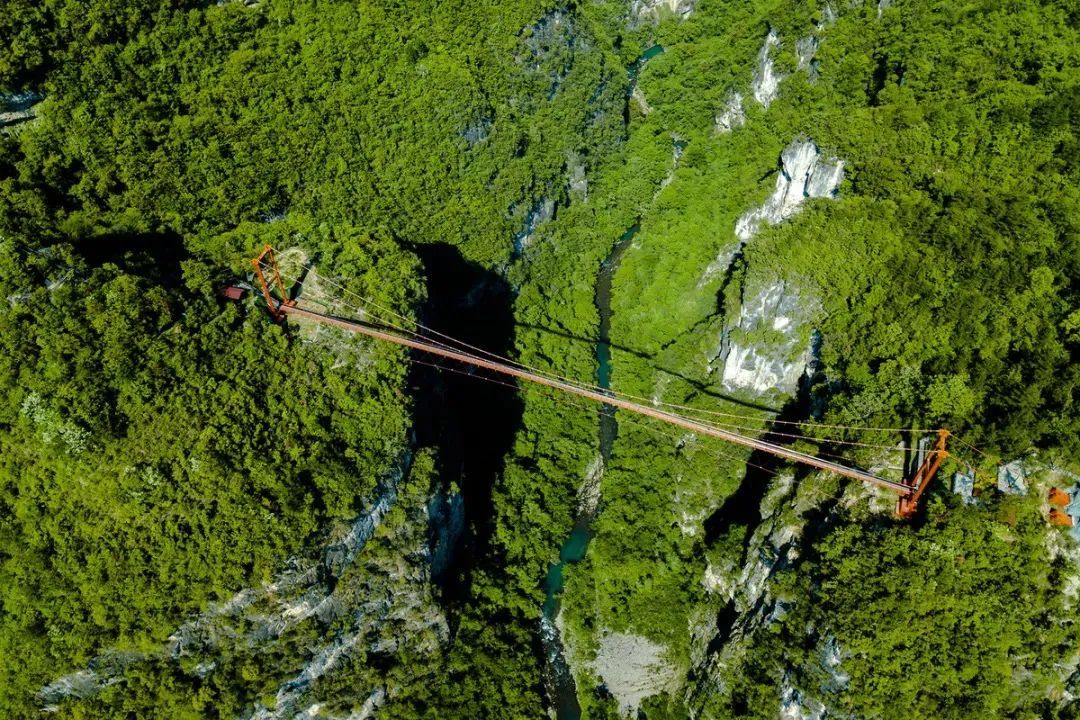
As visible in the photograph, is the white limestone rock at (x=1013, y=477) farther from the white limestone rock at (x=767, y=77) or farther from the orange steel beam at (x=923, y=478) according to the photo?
the white limestone rock at (x=767, y=77)

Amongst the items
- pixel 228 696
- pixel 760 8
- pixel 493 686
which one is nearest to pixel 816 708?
pixel 493 686

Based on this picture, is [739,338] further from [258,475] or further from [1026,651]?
[258,475]

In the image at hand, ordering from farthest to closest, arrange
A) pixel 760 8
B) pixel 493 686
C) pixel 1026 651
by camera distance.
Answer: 1. pixel 760 8
2. pixel 493 686
3. pixel 1026 651

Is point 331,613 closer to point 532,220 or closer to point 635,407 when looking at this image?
point 635,407

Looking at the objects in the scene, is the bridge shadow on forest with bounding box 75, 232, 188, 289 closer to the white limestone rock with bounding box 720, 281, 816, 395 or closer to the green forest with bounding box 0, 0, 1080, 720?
the green forest with bounding box 0, 0, 1080, 720

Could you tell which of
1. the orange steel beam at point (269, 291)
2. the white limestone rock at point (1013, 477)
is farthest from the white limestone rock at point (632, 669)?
the orange steel beam at point (269, 291)

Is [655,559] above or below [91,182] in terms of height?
below

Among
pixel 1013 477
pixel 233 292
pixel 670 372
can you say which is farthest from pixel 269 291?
pixel 1013 477
